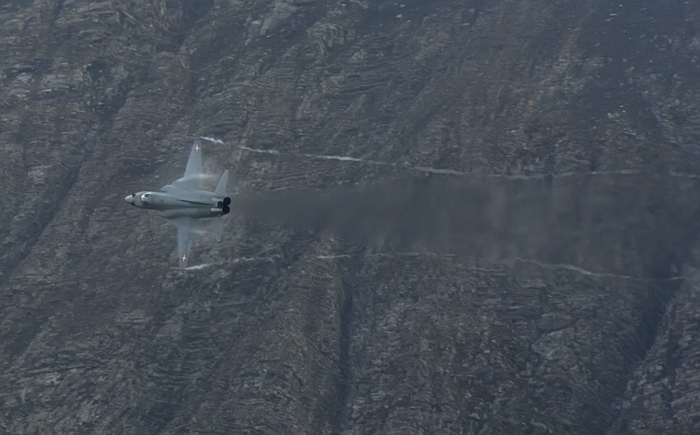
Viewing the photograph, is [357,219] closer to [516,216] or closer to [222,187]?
[516,216]

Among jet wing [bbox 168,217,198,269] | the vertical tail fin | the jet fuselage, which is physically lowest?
jet wing [bbox 168,217,198,269]

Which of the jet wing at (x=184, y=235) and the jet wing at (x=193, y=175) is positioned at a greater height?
the jet wing at (x=193, y=175)

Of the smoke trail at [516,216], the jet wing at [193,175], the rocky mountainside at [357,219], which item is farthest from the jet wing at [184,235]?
the smoke trail at [516,216]

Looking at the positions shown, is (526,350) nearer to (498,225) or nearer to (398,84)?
(498,225)

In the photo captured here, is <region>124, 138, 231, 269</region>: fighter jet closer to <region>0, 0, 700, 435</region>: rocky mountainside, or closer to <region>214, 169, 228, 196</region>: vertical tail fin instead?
<region>214, 169, 228, 196</region>: vertical tail fin

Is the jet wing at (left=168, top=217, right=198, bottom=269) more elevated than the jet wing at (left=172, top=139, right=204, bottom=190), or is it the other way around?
the jet wing at (left=172, top=139, right=204, bottom=190)

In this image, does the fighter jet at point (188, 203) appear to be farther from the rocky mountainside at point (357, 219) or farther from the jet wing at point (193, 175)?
the rocky mountainside at point (357, 219)

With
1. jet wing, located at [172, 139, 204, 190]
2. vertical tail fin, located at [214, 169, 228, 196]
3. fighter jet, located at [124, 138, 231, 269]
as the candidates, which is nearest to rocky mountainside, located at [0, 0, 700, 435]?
fighter jet, located at [124, 138, 231, 269]
